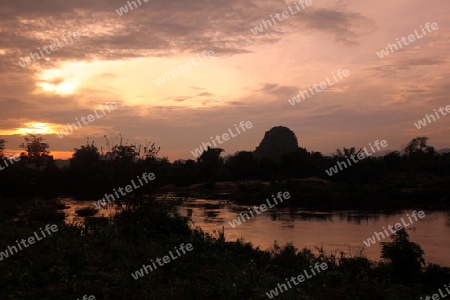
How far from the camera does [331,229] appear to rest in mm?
22609

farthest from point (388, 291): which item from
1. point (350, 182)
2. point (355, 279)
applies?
point (350, 182)

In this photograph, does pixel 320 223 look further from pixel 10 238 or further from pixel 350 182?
pixel 350 182

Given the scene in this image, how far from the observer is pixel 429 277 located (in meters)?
11.2

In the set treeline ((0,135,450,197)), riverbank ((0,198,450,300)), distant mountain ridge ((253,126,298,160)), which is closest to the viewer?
riverbank ((0,198,450,300))

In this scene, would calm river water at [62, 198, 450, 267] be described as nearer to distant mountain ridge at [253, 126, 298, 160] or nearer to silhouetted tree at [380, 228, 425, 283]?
silhouetted tree at [380, 228, 425, 283]

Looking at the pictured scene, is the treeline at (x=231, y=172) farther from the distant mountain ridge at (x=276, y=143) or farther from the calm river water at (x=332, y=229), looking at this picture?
the distant mountain ridge at (x=276, y=143)

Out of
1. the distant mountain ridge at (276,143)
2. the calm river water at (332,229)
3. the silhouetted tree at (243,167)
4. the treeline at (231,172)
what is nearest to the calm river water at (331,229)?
the calm river water at (332,229)

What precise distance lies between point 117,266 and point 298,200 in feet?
102

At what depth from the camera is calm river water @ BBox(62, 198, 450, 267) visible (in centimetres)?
1709

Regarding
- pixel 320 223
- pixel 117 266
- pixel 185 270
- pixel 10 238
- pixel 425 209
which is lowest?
pixel 425 209

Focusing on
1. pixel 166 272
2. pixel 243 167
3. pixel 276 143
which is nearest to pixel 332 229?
pixel 166 272

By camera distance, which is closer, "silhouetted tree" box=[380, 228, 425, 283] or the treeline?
"silhouetted tree" box=[380, 228, 425, 283]

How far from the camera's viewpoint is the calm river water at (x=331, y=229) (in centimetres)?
1709

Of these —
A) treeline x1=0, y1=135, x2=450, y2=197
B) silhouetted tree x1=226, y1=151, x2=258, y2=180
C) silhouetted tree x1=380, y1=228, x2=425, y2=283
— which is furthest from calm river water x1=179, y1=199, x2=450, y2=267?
silhouetted tree x1=226, y1=151, x2=258, y2=180
